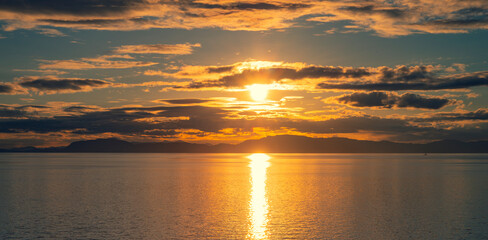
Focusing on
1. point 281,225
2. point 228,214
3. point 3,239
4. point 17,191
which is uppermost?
point 17,191

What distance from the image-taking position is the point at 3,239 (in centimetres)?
3809

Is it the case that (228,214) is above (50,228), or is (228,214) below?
above

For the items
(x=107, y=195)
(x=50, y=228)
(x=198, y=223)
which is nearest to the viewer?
(x=50, y=228)

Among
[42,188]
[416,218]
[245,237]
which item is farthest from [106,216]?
[42,188]

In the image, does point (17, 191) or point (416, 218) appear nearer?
point (416, 218)

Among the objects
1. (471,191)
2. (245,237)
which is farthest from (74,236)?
(471,191)

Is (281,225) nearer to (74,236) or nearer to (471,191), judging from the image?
(74,236)

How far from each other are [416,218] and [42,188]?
216 ft

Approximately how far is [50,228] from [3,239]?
528cm

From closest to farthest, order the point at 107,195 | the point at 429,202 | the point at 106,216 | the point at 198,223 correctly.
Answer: the point at 198,223 < the point at 106,216 < the point at 429,202 < the point at 107,195

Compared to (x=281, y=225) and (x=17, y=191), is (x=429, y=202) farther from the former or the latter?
(x=17, y=191)

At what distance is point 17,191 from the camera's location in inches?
3034

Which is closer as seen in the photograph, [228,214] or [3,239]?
[3,239]

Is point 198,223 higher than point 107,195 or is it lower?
lower
